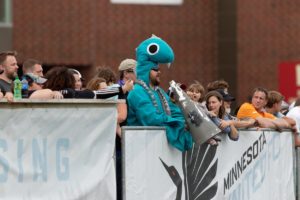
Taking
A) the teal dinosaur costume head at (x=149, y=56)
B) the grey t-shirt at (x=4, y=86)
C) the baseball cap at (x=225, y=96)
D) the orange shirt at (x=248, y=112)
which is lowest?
the orange shirt at (x=248, y=112)

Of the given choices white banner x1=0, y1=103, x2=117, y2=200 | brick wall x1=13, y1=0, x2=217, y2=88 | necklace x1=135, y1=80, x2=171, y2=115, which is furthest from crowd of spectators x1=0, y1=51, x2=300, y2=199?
brick wall x1=13, y1=0, x2=217, y2=88

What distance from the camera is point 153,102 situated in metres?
9.89

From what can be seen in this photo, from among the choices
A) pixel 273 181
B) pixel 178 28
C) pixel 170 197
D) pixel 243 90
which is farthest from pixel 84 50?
pixel 170 197

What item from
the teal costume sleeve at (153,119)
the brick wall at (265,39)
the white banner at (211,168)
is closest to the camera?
the white banner at (211,168)

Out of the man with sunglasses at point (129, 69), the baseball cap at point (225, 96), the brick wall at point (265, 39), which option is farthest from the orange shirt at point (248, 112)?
the brick wall at point (265, 39)

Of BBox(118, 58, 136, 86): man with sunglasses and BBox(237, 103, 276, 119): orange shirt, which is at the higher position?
BBox(118, 58, 136, 86): man with sunglasses

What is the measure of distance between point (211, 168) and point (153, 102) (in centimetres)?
124

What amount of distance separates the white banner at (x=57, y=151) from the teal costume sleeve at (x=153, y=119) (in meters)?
0.45

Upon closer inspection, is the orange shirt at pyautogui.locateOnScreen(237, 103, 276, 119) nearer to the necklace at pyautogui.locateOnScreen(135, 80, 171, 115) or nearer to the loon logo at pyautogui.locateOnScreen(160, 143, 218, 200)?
the loon logo at pyautogui.locateOnScreen(160, 143, 218, 200)

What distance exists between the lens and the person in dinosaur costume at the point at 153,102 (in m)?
9.83

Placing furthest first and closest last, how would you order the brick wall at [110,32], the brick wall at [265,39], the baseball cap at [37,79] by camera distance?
the brick wall at [265,39]
the brick wall at [110,32]
the baseball cap at [37,79]

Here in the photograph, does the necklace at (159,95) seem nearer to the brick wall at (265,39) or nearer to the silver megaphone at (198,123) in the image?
the silver megaphone at (198,123)

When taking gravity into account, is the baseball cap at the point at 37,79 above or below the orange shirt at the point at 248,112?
above

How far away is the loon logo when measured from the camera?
10199 millimetres
